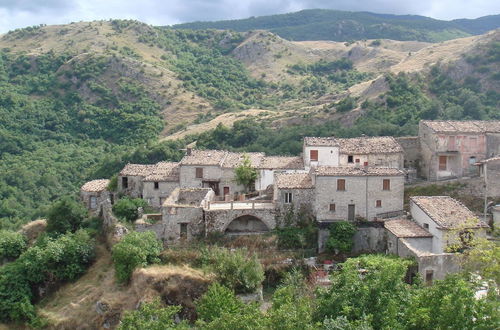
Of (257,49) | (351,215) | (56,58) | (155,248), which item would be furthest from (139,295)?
(257,49)

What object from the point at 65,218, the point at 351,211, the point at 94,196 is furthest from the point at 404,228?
the point at 94,196

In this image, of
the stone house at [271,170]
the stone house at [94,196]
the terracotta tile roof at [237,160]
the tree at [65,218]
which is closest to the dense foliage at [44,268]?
the tree at [65,218]

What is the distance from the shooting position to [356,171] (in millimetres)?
43875

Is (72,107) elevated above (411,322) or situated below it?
above

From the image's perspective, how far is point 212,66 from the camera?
165m

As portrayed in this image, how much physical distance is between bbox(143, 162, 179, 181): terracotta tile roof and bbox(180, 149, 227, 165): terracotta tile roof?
49.4 inches

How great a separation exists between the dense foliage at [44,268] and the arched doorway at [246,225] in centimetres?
1086

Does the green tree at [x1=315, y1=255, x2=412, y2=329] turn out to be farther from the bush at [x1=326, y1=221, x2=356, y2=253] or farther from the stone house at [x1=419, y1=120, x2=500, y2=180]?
the stone house at [x1=419, y1=120, x2=500, y2=180]

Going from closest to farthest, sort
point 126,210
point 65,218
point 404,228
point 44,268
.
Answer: point 404,228
point 44,268
point 126,210
point 65,218

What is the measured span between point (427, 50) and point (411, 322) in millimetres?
118365

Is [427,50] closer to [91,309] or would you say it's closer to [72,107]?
[72,107]

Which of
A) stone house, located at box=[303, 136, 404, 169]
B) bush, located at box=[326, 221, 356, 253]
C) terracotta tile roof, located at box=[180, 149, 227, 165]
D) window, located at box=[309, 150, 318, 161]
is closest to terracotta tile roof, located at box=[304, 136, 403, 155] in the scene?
stone house, located at box=[303, 136, 404, 169]

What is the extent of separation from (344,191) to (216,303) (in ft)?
44.1

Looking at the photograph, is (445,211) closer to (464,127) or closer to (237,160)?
(464,127)
